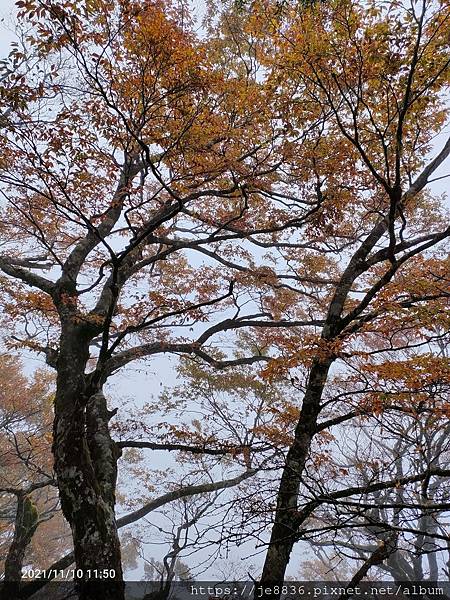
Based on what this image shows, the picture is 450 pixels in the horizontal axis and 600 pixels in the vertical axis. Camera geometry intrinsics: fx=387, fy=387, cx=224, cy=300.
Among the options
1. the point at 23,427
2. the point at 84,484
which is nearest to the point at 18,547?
the point at 84,484

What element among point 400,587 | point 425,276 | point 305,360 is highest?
point 425,276

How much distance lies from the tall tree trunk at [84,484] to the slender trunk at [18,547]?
2196 millimetres

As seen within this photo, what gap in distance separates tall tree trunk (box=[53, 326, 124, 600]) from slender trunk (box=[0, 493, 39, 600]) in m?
2.20

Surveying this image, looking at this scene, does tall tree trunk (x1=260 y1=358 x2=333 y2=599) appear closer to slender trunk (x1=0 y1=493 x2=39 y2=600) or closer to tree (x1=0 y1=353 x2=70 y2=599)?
slender trunk (x1=0 y1=493 x2=39 y2=600)

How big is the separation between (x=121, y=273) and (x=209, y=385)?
14.8 feet

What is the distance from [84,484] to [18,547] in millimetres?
3139

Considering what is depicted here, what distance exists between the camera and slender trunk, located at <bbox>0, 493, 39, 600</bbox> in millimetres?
5672

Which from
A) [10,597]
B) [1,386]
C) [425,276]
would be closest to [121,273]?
[425,276]

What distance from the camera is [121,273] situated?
6.21 metres

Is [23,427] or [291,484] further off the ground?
[23,427]

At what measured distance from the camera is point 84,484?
4.51m

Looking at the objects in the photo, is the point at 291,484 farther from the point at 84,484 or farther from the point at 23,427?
the point at 23,427

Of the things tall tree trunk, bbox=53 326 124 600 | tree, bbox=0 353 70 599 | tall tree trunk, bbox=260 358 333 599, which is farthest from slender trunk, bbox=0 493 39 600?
tree, bbox=0 353 70 599

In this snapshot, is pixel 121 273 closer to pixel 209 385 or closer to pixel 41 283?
pixel 41 283
